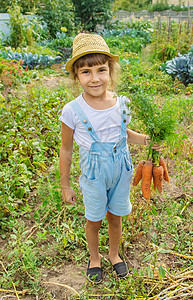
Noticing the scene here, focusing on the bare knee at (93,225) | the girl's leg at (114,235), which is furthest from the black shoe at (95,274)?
the bare knee at (93,225)

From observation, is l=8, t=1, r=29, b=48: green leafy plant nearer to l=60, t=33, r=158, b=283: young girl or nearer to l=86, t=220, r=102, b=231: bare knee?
l=60, t=33, r=158, b=283: young girl

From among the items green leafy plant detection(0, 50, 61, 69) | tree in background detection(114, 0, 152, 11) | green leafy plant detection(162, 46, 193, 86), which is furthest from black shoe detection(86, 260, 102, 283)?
tree in background detection(114, 0, 152, 11)

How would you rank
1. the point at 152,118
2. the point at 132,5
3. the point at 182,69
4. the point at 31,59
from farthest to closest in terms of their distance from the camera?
1. the point at 132,5
2. the point at 31,59
3. the point at 182,69
4. the point at 152,118

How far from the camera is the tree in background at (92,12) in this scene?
1168 cm

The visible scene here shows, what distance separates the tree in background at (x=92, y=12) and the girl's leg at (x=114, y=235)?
1116cm

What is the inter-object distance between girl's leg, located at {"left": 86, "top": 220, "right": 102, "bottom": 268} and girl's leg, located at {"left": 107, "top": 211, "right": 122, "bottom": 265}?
→ 0.10 metres

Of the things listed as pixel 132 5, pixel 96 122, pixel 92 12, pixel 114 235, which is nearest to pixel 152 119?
pixel 96 122

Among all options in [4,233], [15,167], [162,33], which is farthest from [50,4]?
[4,233]

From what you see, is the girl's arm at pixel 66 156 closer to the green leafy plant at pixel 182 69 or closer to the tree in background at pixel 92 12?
the green leafy plant at pixel 182 69

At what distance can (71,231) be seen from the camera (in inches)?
91.2

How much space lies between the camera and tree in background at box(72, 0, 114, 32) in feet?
38.3

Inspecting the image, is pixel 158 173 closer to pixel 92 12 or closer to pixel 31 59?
pixel 31 59

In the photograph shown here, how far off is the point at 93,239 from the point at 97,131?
79cm

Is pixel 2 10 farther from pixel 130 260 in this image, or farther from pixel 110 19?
pixel 130 260
